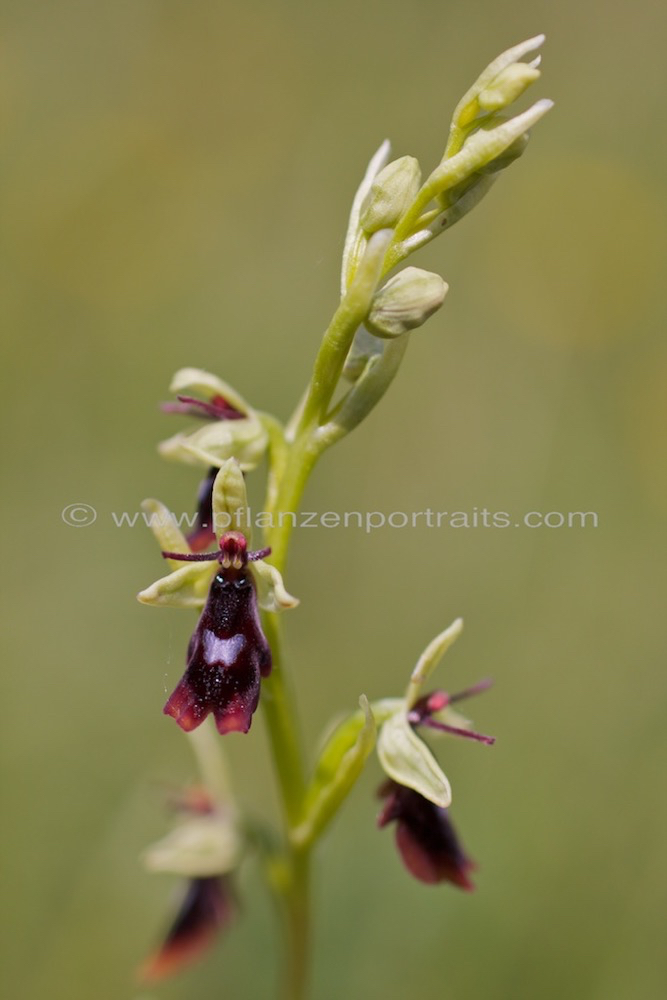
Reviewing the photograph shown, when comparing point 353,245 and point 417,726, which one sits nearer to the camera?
point 353,245

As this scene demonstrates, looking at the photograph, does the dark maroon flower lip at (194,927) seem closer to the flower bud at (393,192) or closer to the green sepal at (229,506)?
the green sepal at (229,506)

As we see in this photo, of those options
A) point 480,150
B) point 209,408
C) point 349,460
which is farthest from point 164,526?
point 349,460

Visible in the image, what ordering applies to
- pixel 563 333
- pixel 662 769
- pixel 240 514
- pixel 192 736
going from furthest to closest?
pixel 563 333 < pixel 662 769 < pixel 192 736 < pixel 240 514

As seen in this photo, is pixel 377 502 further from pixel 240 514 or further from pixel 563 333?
pixel 240 514

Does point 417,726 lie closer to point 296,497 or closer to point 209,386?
point 296,497

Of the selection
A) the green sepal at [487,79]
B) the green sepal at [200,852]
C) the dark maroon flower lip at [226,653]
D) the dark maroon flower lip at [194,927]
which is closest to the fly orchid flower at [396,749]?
the dark maroon flower lip at [226,653]

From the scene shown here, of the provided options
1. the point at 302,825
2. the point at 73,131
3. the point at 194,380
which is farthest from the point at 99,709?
the point at 73,131

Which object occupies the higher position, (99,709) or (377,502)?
(377,502)
